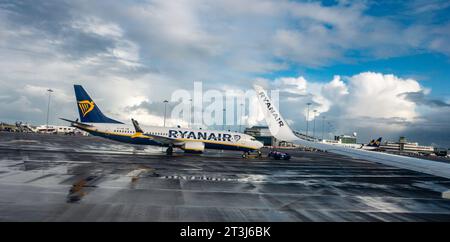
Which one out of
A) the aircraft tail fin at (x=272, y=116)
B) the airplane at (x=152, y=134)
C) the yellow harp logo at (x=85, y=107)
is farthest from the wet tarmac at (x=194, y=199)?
the yellow harp logo at (x=85, y=107)

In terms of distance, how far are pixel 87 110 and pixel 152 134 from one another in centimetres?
1076

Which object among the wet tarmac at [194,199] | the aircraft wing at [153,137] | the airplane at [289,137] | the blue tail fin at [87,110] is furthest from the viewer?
the blue tail fin at [87,110]

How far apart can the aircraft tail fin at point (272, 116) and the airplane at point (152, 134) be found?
31.2m

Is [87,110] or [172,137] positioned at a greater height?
[87,110]

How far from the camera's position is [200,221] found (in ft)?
36.0

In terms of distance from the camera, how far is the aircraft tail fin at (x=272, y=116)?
11.2m

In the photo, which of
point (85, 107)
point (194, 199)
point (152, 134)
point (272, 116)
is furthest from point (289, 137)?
point (85, 107)

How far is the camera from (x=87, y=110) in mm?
46562

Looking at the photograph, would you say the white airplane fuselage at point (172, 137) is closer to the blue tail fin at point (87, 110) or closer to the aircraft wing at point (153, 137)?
the aircraft wing at point (153, 137)

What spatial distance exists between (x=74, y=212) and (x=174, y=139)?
32587mm

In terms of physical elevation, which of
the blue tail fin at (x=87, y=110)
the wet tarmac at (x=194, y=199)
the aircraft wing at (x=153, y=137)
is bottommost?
the wet tarmac at (x=194, y=199)

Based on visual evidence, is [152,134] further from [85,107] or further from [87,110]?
Answer: [85,107]
